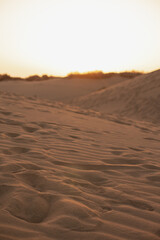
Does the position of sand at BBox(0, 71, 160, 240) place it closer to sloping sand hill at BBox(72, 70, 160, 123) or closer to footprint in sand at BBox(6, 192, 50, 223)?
footprint in sand at BBox(6, 192, 50, 223)

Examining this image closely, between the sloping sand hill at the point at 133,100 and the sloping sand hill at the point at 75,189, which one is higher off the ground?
the sloping sand hill at the point at 133,100

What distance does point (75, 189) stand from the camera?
214cm

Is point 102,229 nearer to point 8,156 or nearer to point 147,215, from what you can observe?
point 147,215

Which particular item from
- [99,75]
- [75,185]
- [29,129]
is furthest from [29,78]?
[75,185]

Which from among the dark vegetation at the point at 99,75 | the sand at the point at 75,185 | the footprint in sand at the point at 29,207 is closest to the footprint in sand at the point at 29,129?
the sand at the point at 75,185

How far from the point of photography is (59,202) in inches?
75.2

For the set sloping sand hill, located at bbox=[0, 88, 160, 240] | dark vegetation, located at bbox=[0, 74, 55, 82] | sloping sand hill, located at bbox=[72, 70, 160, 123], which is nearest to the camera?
sloping sand hill, located at bbox=[0, 88, 160, 240]

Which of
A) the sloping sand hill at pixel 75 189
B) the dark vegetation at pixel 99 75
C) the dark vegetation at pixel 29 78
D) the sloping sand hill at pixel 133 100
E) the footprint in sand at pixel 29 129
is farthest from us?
the dark vegetation at pixel 29 78

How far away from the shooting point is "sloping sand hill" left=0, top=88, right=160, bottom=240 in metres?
1.60

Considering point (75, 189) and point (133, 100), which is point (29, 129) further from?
point (133, 100)

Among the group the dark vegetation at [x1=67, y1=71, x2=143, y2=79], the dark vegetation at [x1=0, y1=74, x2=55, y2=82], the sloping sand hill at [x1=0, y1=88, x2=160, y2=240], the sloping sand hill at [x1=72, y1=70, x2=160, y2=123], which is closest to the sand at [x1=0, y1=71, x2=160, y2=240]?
the sloping sand hill at [x1=0, y1=88, x2=160, y2=240]

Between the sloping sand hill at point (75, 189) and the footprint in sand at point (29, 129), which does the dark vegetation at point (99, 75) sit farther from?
the sloping sand hill at point (75, 189)

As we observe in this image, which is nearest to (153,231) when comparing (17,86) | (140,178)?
(140,178)

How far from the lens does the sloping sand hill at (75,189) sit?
1.60m
